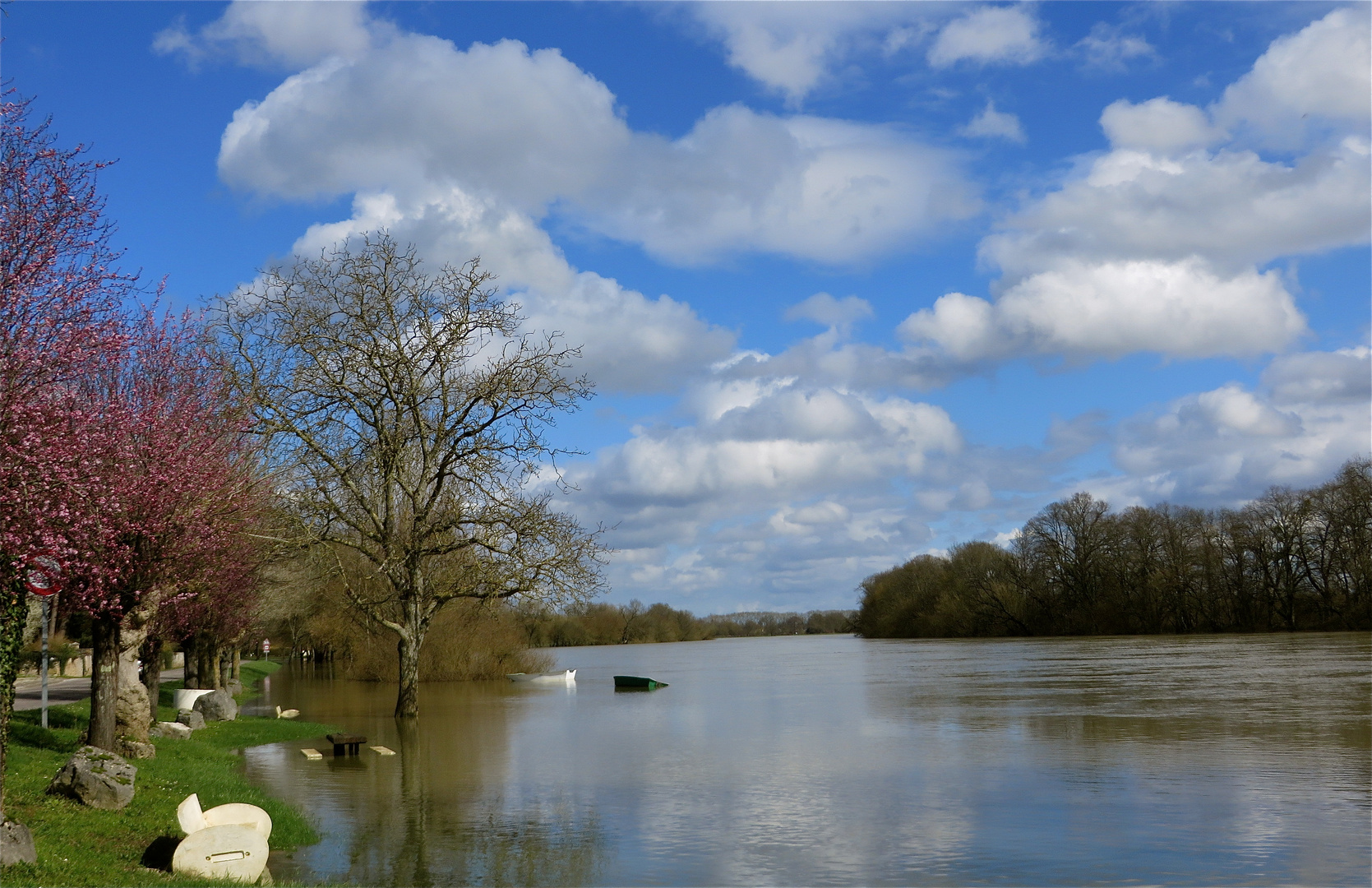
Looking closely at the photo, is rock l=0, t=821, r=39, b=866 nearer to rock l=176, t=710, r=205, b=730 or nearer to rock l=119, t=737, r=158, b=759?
rock l=119, t=737, r=158, b=759

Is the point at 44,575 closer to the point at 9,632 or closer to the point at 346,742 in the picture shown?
the point at 9,632

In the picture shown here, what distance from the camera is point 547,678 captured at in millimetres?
51688

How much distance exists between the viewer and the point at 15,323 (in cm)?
916

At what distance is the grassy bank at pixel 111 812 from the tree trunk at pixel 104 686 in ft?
1.71

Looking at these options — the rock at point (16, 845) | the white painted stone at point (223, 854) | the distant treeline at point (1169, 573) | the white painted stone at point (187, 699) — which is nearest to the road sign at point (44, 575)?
the rock at point (16, 845)

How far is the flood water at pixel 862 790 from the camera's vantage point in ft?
40.0

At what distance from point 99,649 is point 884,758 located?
551 inches

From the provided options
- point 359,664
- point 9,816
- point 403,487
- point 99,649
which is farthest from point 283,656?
point 9,816

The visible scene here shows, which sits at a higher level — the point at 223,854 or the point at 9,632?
the point at 9,632

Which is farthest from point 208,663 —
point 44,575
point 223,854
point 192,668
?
point 223,854

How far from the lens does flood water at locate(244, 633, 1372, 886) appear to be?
1220cm

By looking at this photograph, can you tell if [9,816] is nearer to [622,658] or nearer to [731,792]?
[731,792]

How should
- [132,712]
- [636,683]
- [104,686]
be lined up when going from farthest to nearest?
[636,683] → [132,712] → [104,686]

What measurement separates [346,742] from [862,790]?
10.8 m
